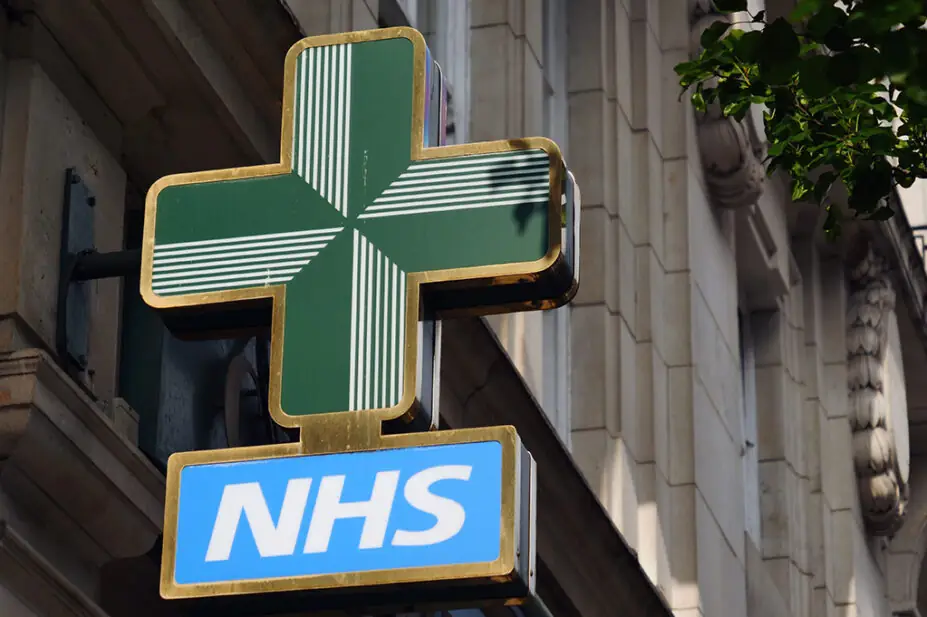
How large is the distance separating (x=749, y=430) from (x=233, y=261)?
17.7 metres

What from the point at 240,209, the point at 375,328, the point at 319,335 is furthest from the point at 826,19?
the point at 240,209

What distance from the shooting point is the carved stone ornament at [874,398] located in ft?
93.2

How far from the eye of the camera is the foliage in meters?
8.16

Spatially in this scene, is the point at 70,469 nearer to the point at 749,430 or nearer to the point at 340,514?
the point at 340,514

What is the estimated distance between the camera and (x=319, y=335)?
851 cm

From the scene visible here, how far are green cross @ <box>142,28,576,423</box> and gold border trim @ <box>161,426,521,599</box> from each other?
0.91 feet

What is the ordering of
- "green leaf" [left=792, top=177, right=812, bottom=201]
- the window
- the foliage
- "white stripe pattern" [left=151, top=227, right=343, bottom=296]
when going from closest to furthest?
the foliage → "white stripe pattern" [left=151, top=227, right=343, bottom=296] → "green leaf" [left=792, top=177, right=812, bottom=201] → the window

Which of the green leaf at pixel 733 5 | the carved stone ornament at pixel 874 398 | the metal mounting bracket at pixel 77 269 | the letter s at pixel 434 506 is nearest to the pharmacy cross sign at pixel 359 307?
the letter s at pixel 434 506

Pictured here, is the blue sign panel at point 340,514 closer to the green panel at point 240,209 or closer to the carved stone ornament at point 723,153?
the green panel at point 240,209

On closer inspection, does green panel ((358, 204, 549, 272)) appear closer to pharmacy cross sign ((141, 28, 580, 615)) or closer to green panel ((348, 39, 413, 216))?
pharmacy cross sign ((141, 28, 580, 615))

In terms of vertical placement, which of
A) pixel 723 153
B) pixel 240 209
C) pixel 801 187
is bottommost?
pixel 240 209

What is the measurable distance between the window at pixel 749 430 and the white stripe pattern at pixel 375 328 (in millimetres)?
16273

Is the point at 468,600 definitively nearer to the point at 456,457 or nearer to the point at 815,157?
the point at 456,457

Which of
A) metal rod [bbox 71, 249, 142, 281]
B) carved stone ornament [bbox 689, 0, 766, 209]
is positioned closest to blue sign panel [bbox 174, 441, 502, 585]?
metal rod [bbox 71, 249, 142, 281]
